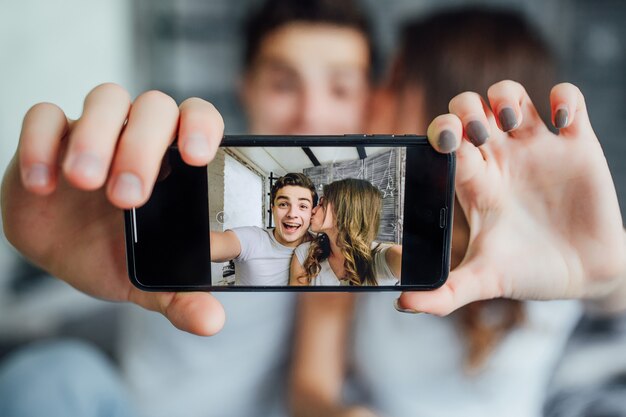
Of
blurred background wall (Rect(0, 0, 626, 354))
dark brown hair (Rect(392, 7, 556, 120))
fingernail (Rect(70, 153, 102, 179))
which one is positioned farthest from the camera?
blurred background wall (Rect(0, 0, 626, 354))

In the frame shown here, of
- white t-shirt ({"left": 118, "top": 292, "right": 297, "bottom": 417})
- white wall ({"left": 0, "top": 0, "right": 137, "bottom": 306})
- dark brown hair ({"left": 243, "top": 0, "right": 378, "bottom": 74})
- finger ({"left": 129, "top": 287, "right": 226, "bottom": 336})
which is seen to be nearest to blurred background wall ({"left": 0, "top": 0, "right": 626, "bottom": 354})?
white wall ({"left": 0, "top": 0, "right": 137, "bottom": 306})

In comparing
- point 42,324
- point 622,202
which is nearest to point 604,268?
point 622,202

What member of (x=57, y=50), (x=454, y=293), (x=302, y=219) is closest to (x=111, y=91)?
(x=302, y=219)

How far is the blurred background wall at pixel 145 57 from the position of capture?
3.08 ft

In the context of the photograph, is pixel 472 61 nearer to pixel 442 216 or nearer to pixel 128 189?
pixel 442 216

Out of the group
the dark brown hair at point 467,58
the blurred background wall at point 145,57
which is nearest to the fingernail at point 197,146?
the dark brown hair at point 467,58

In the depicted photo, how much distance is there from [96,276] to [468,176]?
26cm

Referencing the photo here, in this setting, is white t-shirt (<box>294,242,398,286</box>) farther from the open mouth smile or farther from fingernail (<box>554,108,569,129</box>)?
fingernail (<box>554,108,569,129</box>)

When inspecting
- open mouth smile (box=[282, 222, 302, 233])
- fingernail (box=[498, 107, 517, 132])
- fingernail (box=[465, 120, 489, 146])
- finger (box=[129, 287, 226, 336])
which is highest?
fingernail (box=[498, 107, 517, 132])

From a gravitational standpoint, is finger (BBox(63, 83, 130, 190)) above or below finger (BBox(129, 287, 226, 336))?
above

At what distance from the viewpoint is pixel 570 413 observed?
81cm

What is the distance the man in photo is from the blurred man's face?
0.43m

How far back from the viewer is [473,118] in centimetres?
27

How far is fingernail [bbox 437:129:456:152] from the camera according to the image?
0.86ft
